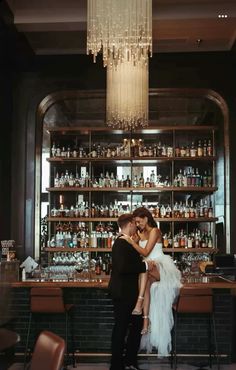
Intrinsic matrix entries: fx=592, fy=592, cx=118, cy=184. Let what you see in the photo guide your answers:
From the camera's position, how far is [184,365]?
6.17 metres

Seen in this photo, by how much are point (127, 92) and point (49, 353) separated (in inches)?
157

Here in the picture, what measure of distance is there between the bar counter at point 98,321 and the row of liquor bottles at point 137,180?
2302mm

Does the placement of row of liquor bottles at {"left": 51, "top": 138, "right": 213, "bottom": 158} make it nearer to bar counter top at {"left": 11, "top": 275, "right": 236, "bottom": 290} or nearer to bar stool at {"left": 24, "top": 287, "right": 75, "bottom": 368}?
bar counter top at {"left": 11, "top": 275, "right": 236, "bottom": 290}

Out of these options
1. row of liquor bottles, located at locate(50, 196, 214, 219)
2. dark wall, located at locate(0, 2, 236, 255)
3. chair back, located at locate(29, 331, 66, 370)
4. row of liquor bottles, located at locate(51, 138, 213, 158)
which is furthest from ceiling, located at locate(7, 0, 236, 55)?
chair back, located at locate(29, 331, 66, 370)

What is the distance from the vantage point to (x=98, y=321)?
20.6 feet

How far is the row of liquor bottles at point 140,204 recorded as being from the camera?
27.2ft

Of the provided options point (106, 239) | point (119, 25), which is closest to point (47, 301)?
point (106, 239)

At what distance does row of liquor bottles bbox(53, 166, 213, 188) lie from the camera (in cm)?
839

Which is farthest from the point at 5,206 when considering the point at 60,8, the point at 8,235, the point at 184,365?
the point at 184,365

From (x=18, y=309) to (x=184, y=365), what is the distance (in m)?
1.84

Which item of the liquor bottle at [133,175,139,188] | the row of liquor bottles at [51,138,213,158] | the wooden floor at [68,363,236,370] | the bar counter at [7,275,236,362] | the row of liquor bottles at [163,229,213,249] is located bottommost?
the wooden floor at [68,363,236,370]

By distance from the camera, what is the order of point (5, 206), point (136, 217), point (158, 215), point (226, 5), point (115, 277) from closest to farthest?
point (115, 277)
point (136, 217)
point (226, 5)
point (5, 206)
point (158, 215)

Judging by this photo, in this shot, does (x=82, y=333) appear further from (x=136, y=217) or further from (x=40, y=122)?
(x=40, y=122)

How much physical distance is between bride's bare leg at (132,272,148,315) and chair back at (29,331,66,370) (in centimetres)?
286
